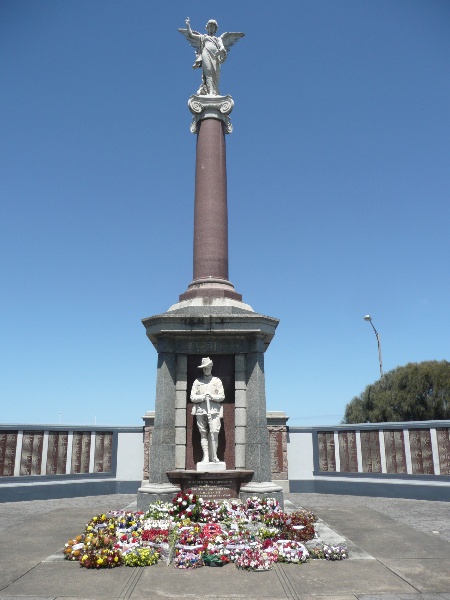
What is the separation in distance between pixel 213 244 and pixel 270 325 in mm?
2609

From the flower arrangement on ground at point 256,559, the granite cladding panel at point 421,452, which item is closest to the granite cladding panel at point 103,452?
the granite cladding panel at point 421,452

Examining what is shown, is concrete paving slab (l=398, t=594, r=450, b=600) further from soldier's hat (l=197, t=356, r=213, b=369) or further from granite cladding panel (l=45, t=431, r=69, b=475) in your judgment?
granite cladding panel (l=45, t=431, r=69, b=475)

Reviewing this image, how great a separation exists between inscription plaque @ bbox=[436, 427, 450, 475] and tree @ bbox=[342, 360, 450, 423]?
751 inches

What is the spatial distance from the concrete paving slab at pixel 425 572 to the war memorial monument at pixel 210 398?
334 centimetres

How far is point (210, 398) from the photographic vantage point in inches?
411

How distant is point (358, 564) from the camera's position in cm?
697

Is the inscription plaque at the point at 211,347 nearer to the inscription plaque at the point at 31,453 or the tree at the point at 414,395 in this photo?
the inscription plaque at the point at 31,453

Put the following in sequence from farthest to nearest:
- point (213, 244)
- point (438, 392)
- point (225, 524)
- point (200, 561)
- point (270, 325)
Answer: point (438, 392)
point (213, 244)
point (270, 325)
point (225, 524)
point (200, 561)

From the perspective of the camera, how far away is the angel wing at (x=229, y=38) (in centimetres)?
1452

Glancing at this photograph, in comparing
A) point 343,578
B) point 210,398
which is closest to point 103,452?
point 210,398

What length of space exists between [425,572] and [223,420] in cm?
509

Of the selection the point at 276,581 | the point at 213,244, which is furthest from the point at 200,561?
the point at 213,244

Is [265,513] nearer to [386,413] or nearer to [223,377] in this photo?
[223,377]

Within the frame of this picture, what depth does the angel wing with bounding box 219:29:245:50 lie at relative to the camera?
47.6ft
